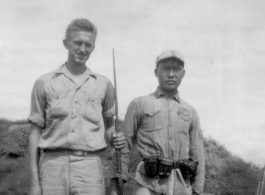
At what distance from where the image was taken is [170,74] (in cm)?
475

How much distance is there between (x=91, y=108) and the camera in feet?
13.8

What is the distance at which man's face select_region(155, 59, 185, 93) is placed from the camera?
15.6 ft

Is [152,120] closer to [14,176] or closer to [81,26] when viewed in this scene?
[81,26]

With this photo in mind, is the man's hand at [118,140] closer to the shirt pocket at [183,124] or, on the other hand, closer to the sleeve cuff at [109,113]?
the sleeve cuff at [109,113]

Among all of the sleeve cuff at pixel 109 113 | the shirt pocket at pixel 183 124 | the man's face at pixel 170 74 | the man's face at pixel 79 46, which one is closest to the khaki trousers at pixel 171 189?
the shirt pocket at pixel 183 124

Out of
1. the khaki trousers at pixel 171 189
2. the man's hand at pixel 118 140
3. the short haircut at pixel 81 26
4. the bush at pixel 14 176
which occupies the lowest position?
the bush at pixel 14 176

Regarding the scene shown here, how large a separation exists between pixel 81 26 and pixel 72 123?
1.16 metres

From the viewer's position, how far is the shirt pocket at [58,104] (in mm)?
4094

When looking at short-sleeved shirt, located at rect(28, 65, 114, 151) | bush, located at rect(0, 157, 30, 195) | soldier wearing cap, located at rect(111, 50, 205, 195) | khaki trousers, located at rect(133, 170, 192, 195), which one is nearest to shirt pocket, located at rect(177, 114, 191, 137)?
soldier wearing cap, located at rect(111, 50, 205, 195)

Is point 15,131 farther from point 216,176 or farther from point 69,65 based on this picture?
→ point 69,65

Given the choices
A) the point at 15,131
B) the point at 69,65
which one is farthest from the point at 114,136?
the point at 15,131

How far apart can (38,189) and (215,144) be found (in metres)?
11.4

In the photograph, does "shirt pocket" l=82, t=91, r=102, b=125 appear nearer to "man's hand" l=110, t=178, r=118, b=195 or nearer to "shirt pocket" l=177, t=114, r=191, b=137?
"man's hand" l=110, t=178, r=118, b=195

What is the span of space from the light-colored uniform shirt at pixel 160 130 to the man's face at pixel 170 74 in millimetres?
130
